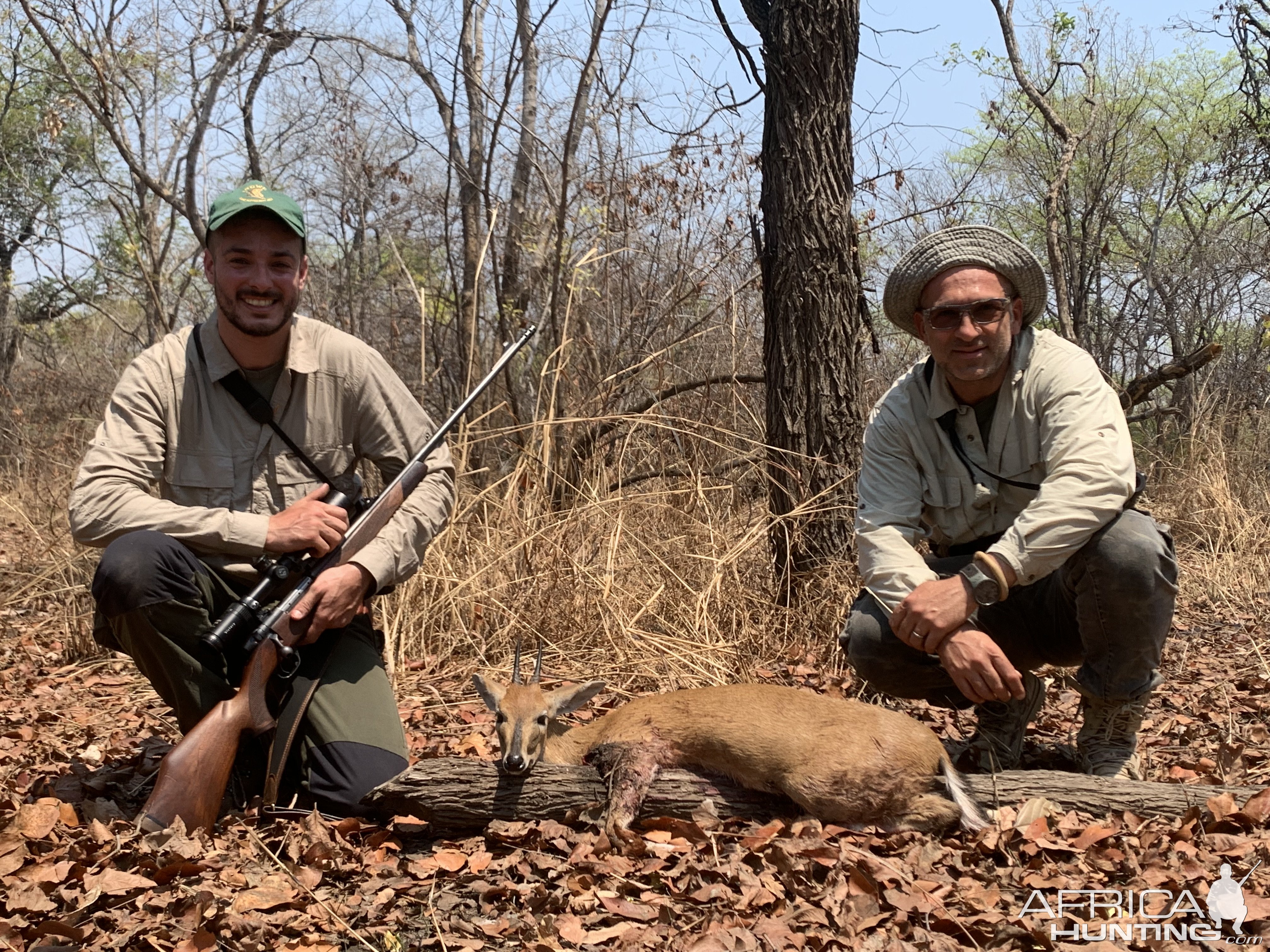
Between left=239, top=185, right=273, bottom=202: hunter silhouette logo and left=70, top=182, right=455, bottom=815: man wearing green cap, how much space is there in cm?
2

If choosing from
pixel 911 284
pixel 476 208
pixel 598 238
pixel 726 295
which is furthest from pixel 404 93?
pixel 911 284

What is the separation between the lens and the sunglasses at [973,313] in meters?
4.09

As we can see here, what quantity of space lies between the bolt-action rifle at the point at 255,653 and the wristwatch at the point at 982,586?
88.8 inches

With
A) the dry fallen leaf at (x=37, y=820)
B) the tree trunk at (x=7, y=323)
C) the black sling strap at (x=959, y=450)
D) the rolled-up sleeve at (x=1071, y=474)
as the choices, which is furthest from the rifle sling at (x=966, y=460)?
the tree trunk at (x=7, y=323)

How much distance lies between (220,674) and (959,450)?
10.1ft

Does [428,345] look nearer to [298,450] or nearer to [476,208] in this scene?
[476,208]

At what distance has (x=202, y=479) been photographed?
443 cm

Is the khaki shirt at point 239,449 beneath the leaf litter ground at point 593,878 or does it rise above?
above

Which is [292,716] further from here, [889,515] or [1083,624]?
[1083,624]

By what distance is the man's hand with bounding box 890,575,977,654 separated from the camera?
371cm

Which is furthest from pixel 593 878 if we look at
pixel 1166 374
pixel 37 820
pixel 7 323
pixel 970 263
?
pixel 7 323

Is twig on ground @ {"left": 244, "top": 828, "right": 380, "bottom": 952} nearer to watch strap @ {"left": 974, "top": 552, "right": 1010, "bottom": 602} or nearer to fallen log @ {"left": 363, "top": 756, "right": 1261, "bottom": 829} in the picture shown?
fallen log @ {"left": 363, "top": 756, "right": 1261, "bottom": 829}

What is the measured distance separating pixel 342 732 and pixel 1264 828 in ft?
10.8

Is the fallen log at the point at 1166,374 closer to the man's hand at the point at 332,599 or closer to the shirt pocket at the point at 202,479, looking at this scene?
the man's hand at the point at 332,599
